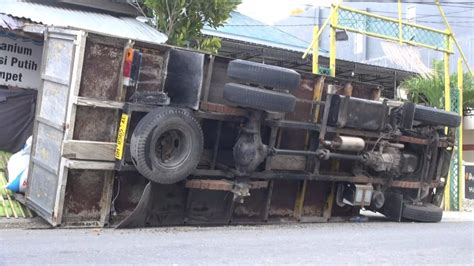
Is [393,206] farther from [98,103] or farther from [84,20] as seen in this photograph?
[84,20]

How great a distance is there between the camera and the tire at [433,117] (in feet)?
28.9

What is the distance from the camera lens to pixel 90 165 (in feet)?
21.2

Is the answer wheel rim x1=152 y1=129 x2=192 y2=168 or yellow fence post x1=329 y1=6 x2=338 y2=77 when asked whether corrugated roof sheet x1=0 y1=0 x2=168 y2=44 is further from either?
wheel rim x1=152 y1=129 x2=192 y2=168

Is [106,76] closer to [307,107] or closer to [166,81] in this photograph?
[166,81]

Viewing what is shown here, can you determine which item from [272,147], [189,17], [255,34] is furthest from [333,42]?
[255,34]

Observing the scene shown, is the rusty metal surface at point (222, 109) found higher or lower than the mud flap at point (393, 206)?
higher

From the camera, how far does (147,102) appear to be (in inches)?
261

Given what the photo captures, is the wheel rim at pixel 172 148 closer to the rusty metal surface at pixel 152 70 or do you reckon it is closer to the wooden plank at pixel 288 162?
the rusty metal surface at pixel 152 70

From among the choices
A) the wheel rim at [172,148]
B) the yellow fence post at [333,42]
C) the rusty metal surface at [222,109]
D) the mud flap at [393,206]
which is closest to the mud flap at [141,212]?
the wheel rim at [172,148]

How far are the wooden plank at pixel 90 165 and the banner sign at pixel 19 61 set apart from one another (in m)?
3.59

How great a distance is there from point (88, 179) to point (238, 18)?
15250 millimetres

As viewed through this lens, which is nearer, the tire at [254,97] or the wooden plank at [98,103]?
the wooden plank at [98,103]

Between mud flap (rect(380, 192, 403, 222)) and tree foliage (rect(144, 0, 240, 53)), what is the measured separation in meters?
4.13

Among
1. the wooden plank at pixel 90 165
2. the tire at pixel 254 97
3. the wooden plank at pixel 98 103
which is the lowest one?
the wooden plank at pixel 90 165
